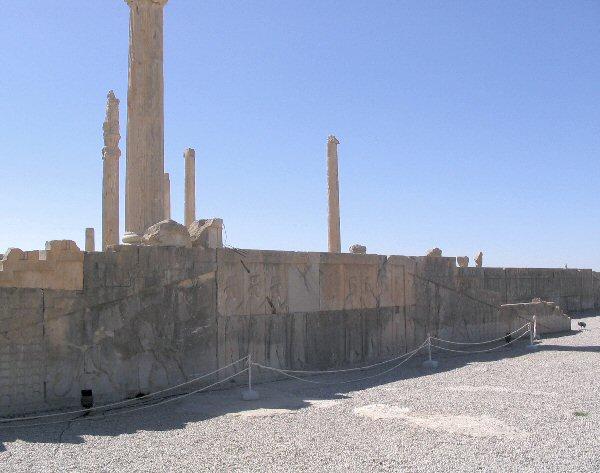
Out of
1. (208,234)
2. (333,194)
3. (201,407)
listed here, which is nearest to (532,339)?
(208,234)

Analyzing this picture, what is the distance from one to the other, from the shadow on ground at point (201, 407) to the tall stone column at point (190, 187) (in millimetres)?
14679

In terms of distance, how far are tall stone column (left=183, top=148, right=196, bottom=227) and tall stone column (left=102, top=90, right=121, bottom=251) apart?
451 cm

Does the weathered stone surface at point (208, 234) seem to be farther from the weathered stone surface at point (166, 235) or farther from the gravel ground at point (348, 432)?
the gravel ground at point (348, 432)

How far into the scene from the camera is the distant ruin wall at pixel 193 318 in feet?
25.2

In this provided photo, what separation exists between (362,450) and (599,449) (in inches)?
83.0

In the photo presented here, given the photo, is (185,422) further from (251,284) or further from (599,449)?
(599,449)

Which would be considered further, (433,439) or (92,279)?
(92,279)

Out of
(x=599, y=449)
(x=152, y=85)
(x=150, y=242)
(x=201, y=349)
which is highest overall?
(x=152, y=85)

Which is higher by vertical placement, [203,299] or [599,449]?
[203,299]

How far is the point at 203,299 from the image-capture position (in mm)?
9414

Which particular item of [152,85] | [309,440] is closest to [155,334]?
[309,440]

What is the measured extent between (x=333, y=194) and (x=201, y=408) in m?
15.7

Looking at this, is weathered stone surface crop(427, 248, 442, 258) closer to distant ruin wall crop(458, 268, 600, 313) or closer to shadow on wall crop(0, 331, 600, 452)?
distant ruin wall crop(458, 268, 600, 313)

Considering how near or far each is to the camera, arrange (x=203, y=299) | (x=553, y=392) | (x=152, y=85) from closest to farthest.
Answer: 1. (x=553, y=392)
2. (x=203, y=299)
3. (x=152, y=85)
